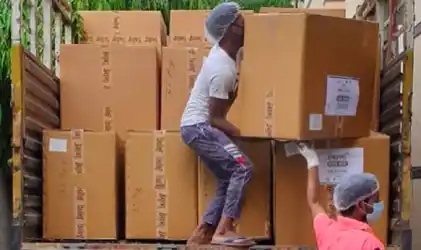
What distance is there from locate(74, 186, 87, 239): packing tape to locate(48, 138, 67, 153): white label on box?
24cm

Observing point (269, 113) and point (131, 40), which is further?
point (131, 40)

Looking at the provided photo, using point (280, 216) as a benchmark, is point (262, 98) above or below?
above

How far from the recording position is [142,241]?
15.1 ft

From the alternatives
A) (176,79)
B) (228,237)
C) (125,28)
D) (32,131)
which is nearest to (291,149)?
(228,237)

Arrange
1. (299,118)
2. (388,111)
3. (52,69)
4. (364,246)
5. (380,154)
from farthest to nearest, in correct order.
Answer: (52,69) → (388,111) → (380,154) → (299,118) → (364,246)

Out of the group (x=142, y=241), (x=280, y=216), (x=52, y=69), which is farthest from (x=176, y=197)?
(x=52, y=69)

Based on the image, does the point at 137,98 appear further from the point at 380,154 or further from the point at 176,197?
the point at 380,154

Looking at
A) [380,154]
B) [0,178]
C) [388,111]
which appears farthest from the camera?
[0,178]

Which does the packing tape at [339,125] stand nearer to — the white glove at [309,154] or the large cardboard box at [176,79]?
the white glove at [309,154]

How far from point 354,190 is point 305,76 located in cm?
76

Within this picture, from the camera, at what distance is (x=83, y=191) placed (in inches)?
182

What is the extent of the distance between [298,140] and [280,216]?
0.51m

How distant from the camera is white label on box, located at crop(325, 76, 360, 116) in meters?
4.26

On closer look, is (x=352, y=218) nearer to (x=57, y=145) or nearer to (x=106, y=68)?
(x=57, y=145)
